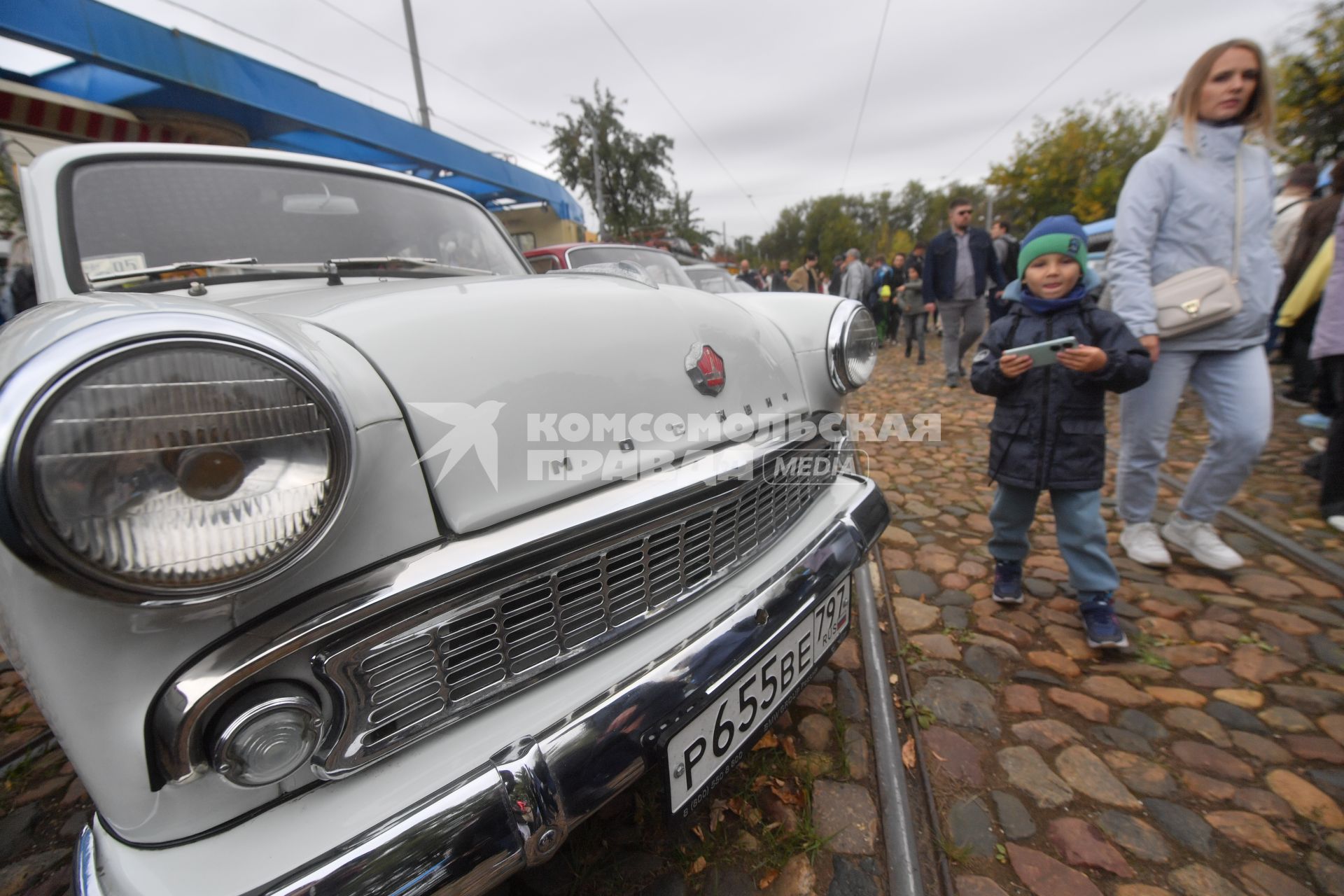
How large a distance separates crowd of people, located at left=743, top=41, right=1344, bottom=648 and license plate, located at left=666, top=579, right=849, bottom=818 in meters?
1.05

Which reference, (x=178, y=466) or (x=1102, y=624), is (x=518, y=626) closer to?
(x=178, y=466)

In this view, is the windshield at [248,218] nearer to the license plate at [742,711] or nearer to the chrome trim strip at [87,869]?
the chrome trim strip at [87,869]

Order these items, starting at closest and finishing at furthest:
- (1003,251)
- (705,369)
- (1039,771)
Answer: (705,369)
(1039,771)
(1003,251)

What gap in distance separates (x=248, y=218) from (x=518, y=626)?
1.49m

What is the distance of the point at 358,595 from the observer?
0.75m

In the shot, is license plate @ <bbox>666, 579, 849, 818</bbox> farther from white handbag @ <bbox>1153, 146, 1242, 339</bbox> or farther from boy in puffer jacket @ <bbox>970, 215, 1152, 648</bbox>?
white handbag @ <bbox>1153, 146, 1242, 339</bbox>

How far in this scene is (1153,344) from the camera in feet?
6.41

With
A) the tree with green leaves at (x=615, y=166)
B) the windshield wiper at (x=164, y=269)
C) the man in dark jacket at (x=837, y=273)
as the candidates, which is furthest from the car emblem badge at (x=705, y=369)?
the tree with green leaves at (x=615, y=166)

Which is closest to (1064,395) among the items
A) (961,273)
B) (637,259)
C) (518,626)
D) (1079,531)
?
(1079,531)

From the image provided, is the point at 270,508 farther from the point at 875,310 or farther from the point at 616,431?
the point at 875,310

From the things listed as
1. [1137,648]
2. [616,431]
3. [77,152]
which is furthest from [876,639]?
[77,152]

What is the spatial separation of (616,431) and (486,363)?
0.27 m

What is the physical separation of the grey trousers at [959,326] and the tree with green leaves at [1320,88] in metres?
8.52

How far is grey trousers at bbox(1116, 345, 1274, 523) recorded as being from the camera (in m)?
2.06
